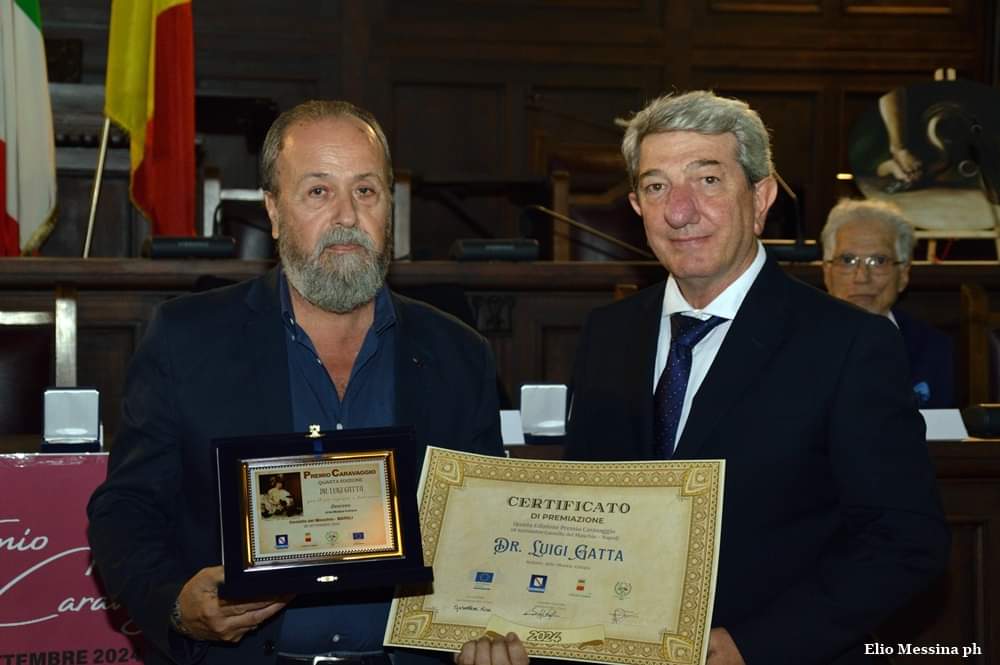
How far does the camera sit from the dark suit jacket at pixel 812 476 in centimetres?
189

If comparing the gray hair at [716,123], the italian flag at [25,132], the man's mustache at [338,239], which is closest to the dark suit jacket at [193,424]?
the man's mustache at [338,239]

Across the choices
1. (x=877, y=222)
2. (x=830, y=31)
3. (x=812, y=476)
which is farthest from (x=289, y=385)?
(x=830, y=31)

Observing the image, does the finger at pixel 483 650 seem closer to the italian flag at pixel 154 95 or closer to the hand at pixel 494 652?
the hand at pixel 494 652

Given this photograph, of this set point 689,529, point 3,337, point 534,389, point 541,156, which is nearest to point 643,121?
point 689,529

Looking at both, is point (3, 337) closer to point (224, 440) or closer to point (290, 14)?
point (224, 440)

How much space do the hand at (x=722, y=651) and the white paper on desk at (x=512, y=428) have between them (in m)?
1.18

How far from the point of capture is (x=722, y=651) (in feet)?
6.11

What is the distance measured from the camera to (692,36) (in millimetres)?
7953

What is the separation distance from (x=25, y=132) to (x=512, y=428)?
3177 mm

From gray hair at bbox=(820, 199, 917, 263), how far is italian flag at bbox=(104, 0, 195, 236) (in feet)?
8.94

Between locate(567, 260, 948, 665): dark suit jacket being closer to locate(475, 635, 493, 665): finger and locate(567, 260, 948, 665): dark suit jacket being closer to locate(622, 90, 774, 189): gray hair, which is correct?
locate(622, 90, 774, 189): gray hair

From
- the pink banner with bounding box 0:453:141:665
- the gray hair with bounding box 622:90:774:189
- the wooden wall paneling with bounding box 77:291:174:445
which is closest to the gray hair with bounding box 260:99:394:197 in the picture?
the gray hair with bounding box 622:90:774:189

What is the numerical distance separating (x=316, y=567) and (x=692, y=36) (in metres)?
6.74
